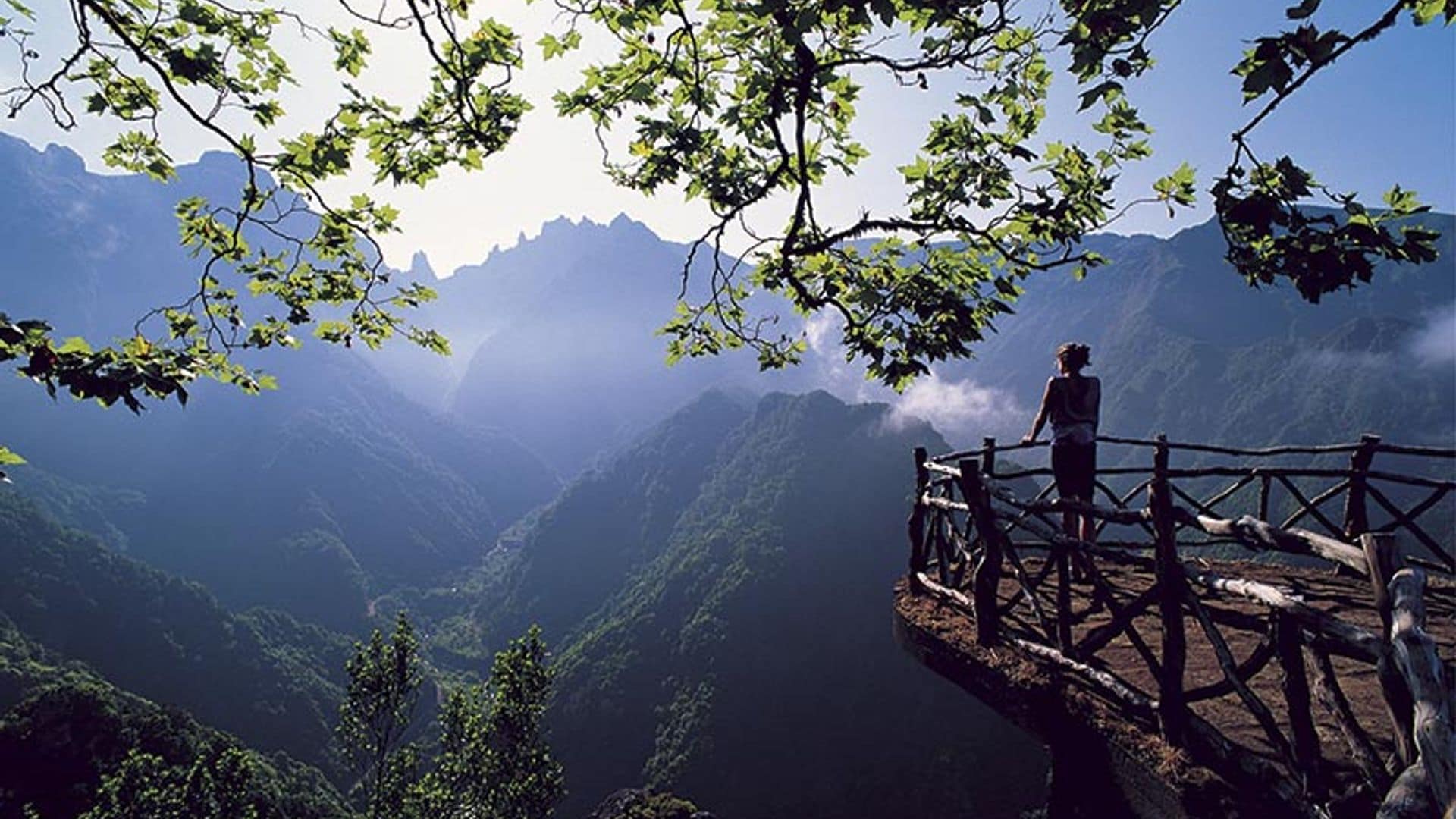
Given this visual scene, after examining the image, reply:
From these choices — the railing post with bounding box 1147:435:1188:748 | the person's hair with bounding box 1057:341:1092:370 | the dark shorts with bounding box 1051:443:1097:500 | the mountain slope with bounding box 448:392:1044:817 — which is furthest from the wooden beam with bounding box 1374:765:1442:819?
the mountain slope with bounding box 448:392:1044:817

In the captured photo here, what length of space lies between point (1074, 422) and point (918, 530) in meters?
2.20

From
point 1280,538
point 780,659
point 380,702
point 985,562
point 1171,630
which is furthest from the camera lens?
point 780,659

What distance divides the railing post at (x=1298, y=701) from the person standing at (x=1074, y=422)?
4112 millimetres

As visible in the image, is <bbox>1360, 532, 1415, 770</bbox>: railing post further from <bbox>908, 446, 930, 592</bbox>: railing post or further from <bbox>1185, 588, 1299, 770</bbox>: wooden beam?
<bbox>908, 446, 930, 592</bbox>: railing post

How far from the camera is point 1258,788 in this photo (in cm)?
Answer: 353

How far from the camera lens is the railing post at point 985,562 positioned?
19.6 feet

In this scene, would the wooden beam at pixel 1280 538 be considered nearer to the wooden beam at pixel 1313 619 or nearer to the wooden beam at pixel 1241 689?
the wooden beam at pixel 1313 619

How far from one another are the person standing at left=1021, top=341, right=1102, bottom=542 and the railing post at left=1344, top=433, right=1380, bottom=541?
12.4 ft

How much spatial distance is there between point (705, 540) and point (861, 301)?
118 metres

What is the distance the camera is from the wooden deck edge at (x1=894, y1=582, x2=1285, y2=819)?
3.73m

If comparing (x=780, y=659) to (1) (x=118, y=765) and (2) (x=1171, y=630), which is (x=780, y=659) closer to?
(1) (x=118, y=765)

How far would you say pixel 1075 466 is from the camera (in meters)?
7.58

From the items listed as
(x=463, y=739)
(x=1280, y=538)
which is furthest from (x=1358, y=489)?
(x=463, y=739)

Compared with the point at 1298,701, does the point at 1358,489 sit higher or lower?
higher
